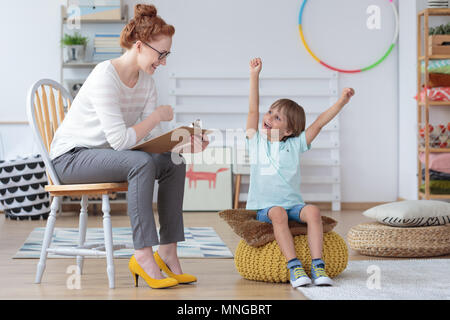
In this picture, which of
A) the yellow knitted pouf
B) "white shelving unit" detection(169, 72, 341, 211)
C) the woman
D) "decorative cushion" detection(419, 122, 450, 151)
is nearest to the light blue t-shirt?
the yellow knitted pouf

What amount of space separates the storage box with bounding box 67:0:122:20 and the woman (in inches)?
107

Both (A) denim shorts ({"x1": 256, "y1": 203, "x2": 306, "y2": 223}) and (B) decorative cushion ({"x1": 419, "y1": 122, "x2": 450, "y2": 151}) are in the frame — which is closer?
(A) denim shorts ({"x1": 256, "y1": 203, "x2": 306, "y2": 223})

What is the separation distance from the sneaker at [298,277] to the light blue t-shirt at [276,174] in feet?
0.96

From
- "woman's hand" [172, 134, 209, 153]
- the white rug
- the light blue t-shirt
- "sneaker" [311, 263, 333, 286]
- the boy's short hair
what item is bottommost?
the white rug

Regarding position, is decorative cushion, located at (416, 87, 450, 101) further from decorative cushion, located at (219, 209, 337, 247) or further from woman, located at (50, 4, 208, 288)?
woman, located at (50, 4, 208, 288)

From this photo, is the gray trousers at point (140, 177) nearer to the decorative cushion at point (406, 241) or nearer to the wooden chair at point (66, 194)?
the wooden chair at point (66, 194)

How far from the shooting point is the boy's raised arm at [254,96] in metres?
2.42

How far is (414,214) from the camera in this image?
9.45ft

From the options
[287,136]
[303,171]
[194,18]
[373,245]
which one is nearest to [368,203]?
[303,171]

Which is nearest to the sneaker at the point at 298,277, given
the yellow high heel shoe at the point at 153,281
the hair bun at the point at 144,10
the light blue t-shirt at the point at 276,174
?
the light blue t-shirt at the point at 276,174

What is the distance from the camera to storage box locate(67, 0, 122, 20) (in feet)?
16.1

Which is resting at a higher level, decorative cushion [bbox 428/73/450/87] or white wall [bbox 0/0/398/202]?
white wall [bbox 0/0/398/202]

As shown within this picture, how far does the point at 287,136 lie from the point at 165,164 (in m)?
0.55

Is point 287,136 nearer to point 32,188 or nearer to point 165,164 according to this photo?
point 165,164
